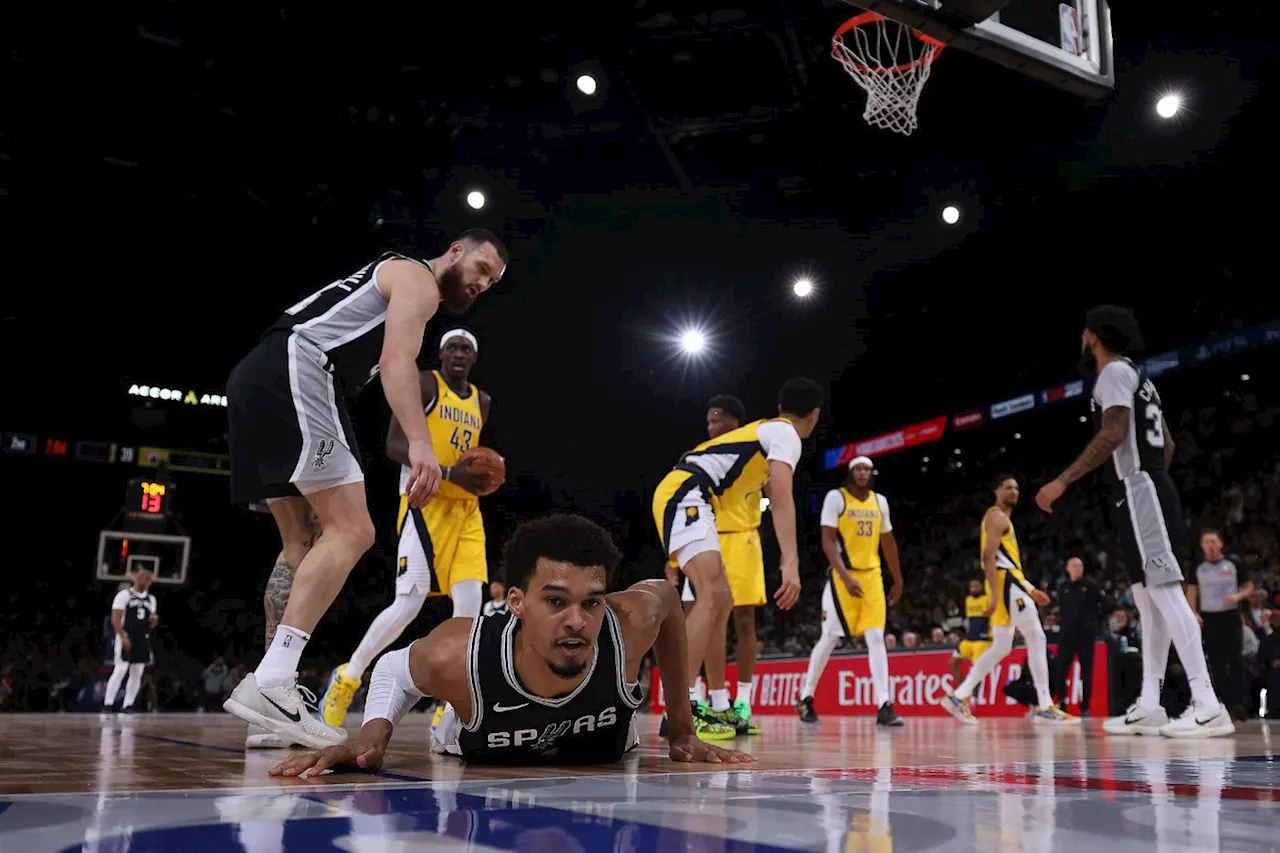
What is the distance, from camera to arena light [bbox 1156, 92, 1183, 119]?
13148 mm

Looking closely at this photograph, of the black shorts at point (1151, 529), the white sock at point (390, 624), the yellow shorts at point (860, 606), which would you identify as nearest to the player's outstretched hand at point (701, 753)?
the white sock at point (390, 624)

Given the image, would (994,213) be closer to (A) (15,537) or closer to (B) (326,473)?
(B) (326,473)

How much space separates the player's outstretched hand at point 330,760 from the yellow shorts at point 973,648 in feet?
26.3

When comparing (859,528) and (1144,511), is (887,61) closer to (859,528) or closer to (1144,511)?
(859,528)

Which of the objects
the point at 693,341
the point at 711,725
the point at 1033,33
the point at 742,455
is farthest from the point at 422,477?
the point at 693,341

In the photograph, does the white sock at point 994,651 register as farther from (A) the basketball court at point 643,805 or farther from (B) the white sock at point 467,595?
(A) the basketball court at point 643,805

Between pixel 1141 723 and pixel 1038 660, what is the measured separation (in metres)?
3.52

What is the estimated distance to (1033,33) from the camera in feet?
22.1

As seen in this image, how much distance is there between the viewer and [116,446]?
21016 millimetres

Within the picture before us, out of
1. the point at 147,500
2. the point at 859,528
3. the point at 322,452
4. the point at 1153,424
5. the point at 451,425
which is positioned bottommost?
the point at 322,452

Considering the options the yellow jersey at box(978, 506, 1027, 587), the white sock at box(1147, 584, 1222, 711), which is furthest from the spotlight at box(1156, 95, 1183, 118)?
the white sock at box(1147, 584, 1222, 711)

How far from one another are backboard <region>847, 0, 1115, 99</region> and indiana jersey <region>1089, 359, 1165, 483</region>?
7.00ft

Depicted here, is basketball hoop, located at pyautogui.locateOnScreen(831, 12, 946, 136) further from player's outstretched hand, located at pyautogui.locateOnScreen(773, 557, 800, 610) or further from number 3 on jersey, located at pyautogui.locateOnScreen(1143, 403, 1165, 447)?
player's outstretched hand, located at pyautogui.locateOnScreen(773, 557, 800, 610)

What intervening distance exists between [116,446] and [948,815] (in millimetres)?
21851
